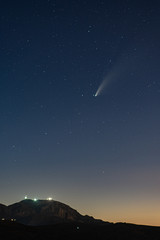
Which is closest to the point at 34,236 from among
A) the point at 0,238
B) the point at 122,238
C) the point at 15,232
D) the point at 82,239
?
the point at 15,232

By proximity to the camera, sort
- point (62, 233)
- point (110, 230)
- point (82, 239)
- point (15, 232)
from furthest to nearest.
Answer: point (110, 230) < point (62, 233) < point (82, 239) < point (15, 232)

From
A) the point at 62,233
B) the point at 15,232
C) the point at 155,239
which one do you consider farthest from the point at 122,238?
the point at 15,232

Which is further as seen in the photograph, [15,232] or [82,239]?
[82,239]

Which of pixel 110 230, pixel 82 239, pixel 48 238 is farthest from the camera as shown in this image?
pixel 110 230

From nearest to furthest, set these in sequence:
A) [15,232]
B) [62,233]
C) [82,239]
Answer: [15,232], [82,239], [62,233]

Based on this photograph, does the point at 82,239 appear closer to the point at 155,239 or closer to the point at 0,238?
the point at 155,239

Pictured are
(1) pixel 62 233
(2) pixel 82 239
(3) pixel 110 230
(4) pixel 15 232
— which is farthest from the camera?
(3) pixel 110 230

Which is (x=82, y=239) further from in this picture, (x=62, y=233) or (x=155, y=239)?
(x=155, y=239)

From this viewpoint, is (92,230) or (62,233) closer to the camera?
(62,233)

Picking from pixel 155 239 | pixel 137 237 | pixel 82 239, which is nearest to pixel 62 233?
pixel 82 239

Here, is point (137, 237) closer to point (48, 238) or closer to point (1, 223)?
point (48, 238)
